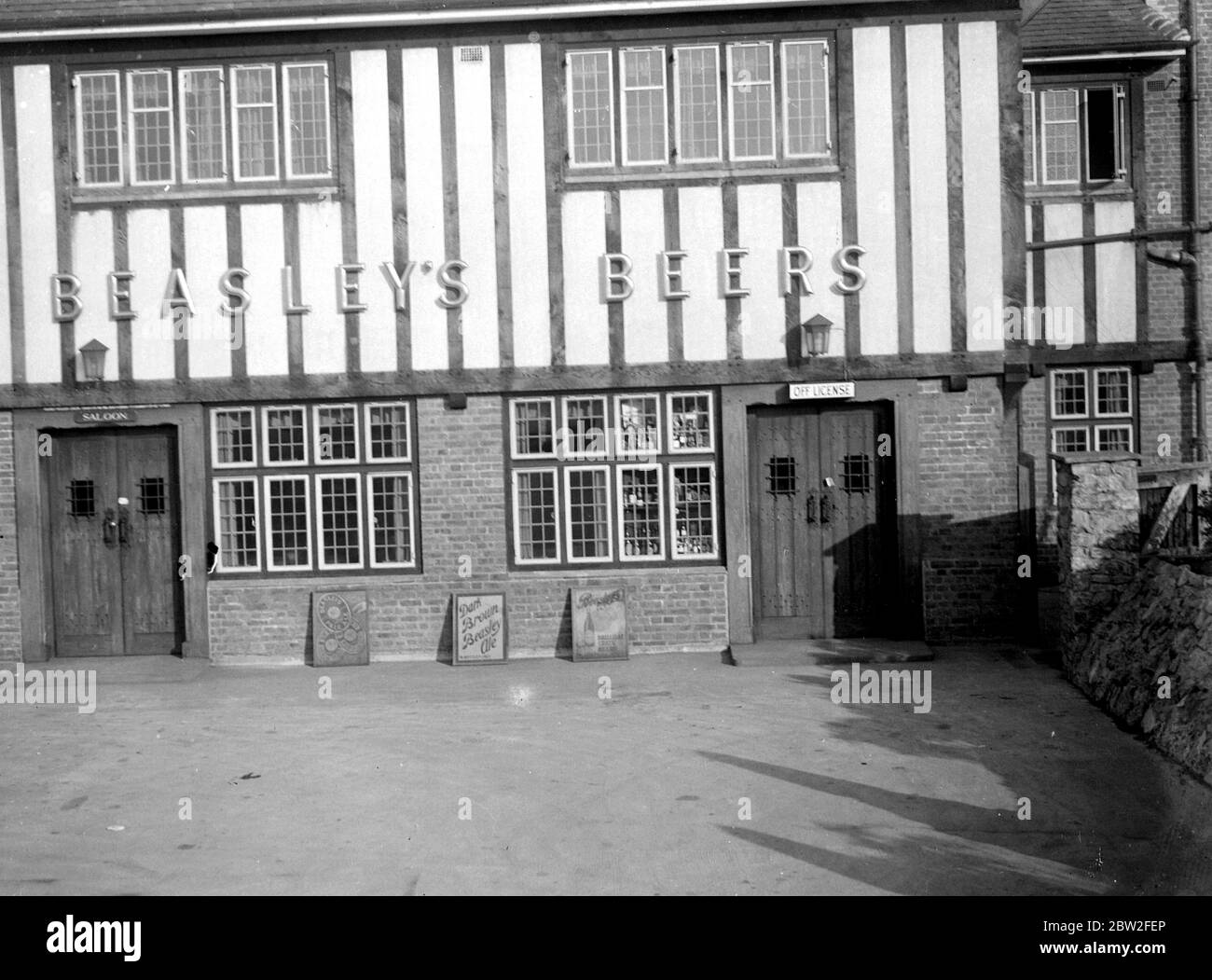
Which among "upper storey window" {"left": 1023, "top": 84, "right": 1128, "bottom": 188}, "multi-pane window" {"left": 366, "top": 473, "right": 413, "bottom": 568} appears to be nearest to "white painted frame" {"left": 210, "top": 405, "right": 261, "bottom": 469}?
"multi-pane window" {"left": 366, "top": 473, "right": 413, "bottom": 568}

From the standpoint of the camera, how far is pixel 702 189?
557 inches

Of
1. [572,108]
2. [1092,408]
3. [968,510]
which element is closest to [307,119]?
[572,108]

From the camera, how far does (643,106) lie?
14219 millimetres

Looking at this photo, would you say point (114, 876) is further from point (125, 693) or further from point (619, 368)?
point (619, 368)

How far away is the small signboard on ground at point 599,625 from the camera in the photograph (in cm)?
1398

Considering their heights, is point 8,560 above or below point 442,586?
above

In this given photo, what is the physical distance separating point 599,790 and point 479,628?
545cm

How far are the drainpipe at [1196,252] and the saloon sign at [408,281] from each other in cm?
581

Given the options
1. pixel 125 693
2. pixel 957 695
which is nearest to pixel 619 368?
pixel 957 695

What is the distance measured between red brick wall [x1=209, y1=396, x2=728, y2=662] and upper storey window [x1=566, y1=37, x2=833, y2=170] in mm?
3320

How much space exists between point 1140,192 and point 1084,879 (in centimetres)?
1275

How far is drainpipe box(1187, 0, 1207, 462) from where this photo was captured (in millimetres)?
16922

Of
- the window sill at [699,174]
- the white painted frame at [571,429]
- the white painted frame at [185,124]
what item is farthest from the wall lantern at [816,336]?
the white painted frame at [185,124]

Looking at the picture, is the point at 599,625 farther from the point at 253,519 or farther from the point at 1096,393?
the point at 1096,393
